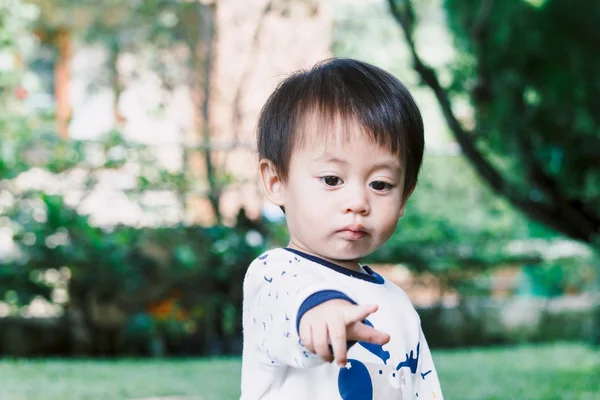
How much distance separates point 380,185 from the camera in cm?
160

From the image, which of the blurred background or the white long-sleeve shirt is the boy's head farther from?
the blurred background

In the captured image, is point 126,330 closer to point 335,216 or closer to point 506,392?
point 506,392

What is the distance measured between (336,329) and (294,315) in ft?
0.47

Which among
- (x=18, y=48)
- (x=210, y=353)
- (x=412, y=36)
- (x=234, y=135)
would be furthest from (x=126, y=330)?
(x=412, y=36)

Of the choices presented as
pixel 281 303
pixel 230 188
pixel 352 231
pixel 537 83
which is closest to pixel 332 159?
pixel 352 231

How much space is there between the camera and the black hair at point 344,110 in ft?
5.18

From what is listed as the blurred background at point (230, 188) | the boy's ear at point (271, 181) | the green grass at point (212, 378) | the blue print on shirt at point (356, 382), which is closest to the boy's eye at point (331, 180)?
the boy's ear at point (271, 181)

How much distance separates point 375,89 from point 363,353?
1.48ft

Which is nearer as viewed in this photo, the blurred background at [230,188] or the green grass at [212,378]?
the green grass at [212,378]

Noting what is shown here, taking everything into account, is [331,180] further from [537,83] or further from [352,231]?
[537,83]

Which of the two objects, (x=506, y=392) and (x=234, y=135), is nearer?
(x=506, y=392)

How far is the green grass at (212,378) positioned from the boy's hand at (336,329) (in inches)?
125

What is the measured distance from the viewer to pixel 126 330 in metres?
5.93

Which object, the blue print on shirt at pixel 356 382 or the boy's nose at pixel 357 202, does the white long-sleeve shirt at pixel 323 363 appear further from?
the boy's nose at pixel 357 202
